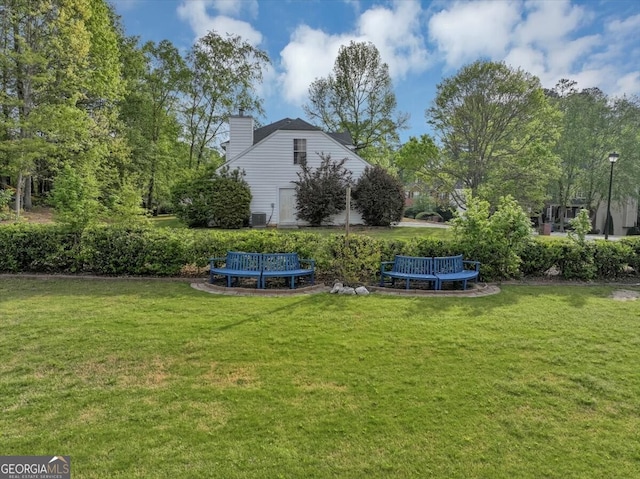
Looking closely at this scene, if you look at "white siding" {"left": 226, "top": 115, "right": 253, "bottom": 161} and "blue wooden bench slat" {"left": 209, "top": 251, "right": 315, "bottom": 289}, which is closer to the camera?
"blue wooden bench slat" {"left": 209, "top": 251, "right": 315, "bottom": 289}

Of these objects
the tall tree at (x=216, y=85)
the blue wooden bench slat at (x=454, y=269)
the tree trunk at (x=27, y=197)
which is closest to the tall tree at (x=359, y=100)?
the tall tree at (x=216, y=85)

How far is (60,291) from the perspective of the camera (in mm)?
6746

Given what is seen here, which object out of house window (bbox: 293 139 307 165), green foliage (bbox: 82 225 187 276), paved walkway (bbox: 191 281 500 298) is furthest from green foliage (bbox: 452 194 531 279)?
house window (bbox: 293 139 307 165)

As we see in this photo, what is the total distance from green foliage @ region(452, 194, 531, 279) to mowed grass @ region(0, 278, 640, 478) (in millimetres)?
2415

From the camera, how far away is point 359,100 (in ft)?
115

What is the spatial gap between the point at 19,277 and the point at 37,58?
12497mm

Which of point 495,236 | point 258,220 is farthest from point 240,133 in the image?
point 495,236

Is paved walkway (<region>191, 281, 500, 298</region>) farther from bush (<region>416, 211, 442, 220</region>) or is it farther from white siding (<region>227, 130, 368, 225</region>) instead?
bush (<region>416, 211, 442, 220</region>)

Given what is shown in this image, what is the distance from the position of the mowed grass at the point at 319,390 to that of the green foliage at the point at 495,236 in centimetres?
241

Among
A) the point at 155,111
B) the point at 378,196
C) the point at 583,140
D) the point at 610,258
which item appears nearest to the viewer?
the point at 610,258

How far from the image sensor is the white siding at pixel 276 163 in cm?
2045

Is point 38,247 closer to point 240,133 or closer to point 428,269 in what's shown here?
point 428,269

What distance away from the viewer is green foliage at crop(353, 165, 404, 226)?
20.3 m

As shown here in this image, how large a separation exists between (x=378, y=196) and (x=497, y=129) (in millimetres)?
8595
